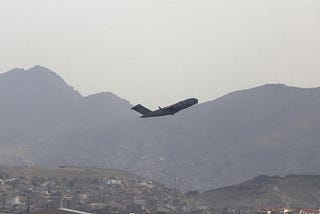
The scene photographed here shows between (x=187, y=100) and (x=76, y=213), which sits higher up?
(x=187, y=100)

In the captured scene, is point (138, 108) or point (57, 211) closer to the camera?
point (138, 108)

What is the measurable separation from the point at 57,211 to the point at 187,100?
157 ft

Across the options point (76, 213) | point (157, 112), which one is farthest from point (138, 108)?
point (76, 213)

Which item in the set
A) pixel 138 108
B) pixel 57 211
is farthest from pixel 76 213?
pixel 138 108

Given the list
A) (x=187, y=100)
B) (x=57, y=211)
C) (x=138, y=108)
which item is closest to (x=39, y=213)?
(x=57, y=211)

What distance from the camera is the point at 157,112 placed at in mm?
137625

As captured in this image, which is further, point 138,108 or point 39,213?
point 39,213

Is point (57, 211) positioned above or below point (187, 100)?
below

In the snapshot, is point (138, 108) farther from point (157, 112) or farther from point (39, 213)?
point (39, 213)

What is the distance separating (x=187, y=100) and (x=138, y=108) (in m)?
11.8

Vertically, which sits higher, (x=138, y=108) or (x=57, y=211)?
(x=138, y=108)

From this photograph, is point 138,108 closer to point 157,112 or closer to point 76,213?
point 157,112

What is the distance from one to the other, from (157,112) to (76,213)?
37.3m

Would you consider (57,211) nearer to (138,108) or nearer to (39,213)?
(39,213)
